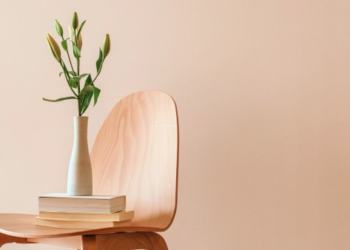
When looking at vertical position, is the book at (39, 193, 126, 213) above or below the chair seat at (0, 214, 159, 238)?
above

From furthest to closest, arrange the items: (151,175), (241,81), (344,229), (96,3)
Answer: (96,3), (241,81), (344,229), (151,175)

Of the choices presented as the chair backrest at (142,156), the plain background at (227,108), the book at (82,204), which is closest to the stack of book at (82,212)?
the book at (82,204)

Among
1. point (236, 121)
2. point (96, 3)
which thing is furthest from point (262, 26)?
point (96, 3)

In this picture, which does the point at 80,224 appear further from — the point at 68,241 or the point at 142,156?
the point at 142,156

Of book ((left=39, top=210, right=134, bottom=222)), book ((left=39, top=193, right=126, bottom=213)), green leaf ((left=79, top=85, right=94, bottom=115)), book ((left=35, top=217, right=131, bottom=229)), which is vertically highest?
green leaf ((left=79, top=85, right=94, bottom=115))

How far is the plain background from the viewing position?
1.55 metres

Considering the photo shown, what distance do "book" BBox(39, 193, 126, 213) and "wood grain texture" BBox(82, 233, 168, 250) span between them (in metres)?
0.07

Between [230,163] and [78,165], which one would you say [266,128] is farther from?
[78,165]

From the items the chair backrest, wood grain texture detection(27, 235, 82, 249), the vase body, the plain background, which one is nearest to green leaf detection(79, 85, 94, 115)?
the vase body

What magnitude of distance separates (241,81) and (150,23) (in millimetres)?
405

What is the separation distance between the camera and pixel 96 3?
1.81 meters

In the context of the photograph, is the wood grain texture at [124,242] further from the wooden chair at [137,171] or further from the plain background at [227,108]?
the plain background at [227,108]

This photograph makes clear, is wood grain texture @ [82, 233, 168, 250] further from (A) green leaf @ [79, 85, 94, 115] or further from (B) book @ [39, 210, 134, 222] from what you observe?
(A) green leaf @ [79, 85, 94, 115]

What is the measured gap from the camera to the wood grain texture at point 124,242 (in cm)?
102
